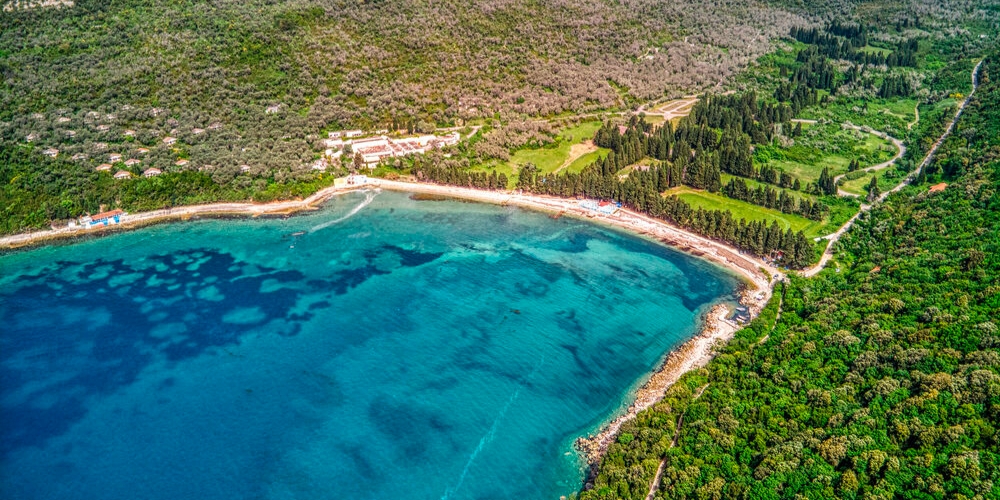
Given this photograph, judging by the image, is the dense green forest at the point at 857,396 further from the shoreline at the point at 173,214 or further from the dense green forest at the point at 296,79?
the shoreline at the point at 173,214

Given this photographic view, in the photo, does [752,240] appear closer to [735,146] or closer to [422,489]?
[735,146]

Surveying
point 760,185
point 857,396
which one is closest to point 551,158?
point 760,185

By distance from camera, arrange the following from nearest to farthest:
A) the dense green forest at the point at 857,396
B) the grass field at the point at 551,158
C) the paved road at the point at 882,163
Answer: the dense green forest at the point at 857,396 < the paved road at the point at 882,163 < the grass field at the point at 551,158

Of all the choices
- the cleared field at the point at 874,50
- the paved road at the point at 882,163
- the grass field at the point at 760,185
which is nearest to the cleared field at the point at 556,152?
the grass field at the point at 760,185

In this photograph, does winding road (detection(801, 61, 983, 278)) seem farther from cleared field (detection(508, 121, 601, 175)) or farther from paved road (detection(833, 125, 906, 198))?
cleared field (detection(508, 121, 601, 175))

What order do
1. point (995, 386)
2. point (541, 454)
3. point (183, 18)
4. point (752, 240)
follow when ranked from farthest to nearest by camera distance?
point (183, 18)
point (752, 240)
point (541, 454)
point (995, 386)

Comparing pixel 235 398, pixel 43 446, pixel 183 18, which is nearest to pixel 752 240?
pixel 235 398

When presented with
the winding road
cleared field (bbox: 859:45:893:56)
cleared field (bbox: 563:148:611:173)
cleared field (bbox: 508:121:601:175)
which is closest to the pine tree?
the winding road

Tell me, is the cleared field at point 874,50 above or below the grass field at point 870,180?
above
